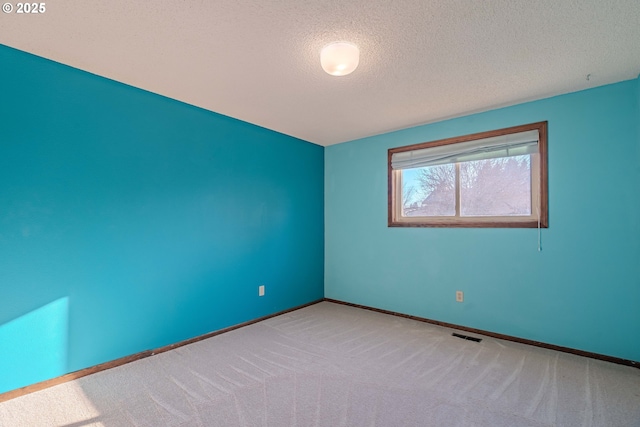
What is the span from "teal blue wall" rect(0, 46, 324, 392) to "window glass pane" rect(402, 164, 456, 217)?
175 centimetres

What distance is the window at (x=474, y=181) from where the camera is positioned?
2842mm

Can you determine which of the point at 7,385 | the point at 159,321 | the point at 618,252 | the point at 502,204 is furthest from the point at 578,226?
the point at 7,385

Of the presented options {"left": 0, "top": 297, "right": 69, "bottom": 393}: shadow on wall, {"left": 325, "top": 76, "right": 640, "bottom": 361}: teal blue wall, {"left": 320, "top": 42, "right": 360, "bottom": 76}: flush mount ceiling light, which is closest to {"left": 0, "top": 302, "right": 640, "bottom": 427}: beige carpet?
{"left": 0, "top": 297, "right": 69, "bottom": 393}: shadow on wall

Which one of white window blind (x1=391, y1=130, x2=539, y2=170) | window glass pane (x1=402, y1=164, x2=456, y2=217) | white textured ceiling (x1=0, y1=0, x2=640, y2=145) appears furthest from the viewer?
window glass pane (x1=402, y1=164, x2=456, y2=217)

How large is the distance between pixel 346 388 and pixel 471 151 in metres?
2.61

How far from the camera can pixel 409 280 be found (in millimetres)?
3561

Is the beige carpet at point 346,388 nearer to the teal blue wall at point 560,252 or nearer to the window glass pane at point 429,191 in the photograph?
the teal blue wall at point 560,252

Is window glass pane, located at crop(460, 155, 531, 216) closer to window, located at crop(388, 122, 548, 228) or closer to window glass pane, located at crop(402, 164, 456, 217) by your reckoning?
window, located at crop(388, 122, 548, 228)

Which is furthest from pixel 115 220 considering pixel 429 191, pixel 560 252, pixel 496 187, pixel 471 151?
pixel 560 252

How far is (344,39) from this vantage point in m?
1.86

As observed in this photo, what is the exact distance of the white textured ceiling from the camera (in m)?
1.61

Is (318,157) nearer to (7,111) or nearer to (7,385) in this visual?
(7,111)

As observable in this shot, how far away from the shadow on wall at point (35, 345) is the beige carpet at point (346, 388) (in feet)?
0.43

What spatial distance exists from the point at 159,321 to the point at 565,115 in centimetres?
412
